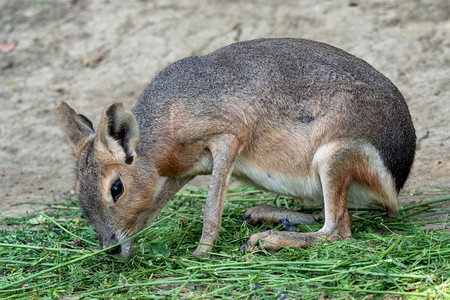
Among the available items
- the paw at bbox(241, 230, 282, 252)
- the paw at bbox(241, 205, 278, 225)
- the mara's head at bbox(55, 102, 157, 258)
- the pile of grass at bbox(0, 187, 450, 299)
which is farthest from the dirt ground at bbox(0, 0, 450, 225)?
the paw at bbox(241, 230, 282, 252)

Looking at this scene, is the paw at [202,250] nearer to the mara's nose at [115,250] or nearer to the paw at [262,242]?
the paw at [262,242]

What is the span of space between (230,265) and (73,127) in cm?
147

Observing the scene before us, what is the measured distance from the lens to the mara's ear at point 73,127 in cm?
452

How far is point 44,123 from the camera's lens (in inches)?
313

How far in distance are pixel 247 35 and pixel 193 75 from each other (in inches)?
152

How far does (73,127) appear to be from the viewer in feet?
14.9

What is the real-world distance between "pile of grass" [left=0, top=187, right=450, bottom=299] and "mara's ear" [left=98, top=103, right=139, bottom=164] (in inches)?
25.5

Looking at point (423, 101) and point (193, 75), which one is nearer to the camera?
point (193, 75)

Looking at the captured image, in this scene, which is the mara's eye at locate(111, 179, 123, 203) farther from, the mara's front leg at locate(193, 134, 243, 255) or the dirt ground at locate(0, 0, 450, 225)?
the dirt ground at locate(0, 0, 450, 225)

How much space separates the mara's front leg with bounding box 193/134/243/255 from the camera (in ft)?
14.2

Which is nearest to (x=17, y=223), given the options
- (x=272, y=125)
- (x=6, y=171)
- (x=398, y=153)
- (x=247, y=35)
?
(x=6, y=171)

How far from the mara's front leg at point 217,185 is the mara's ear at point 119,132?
0.54m

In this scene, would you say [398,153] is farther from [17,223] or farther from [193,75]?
[17,223]

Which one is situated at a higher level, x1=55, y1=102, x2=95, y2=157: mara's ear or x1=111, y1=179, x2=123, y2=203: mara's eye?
x1=55, y1=102, x2=95, y2=157: mara's ear
